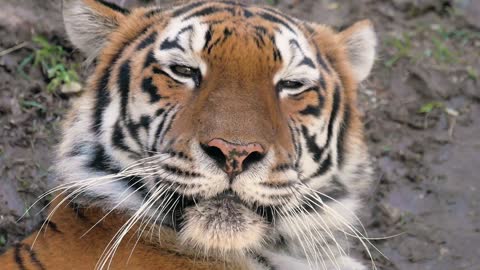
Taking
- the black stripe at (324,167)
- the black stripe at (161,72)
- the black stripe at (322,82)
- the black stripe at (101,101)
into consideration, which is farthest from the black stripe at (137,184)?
the black stripe at (322,82)

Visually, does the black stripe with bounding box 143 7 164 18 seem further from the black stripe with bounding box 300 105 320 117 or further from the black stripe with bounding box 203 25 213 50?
the black stripe with bounding box 300 105 320 117

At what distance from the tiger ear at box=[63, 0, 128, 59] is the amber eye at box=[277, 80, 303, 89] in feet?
2.15

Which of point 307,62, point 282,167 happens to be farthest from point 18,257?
point 307,62

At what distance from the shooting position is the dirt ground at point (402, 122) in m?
3.81

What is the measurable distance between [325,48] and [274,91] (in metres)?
0.48

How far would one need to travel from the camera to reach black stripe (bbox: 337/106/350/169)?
2.84 metres

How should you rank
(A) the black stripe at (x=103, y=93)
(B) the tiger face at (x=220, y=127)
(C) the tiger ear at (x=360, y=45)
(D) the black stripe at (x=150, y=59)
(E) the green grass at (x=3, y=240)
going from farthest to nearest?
(E) the green grass at (x=3, y=240) < (C) the tiger ear at (x=360, y=45) < (A) the black stripe at (x=103, y=93) < (D) the black stripe at (x=150, y=59) < (B) the tiger face at (x=220, y=127)

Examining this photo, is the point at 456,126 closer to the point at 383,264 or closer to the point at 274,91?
the point at 383,264

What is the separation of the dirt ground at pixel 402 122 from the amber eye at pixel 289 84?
144 centimetres

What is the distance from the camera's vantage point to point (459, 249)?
3.86 meters

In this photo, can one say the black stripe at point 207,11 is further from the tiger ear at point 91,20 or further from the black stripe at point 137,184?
the black stripe at point 137,184

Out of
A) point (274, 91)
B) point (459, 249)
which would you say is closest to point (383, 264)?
point (459, 249)

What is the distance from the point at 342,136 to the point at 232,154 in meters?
0.77

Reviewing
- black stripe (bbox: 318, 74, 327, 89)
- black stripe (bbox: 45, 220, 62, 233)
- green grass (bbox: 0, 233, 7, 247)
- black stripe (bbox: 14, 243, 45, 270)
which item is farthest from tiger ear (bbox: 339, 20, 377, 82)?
green grass (bbox: 0, 233, 7, 247)
